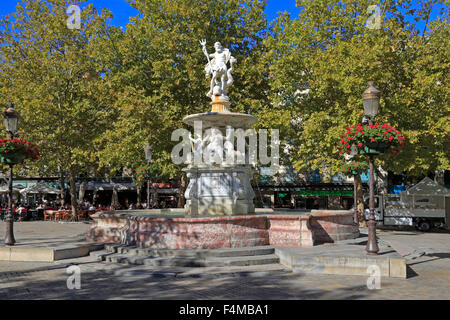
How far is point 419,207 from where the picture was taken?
25.1m

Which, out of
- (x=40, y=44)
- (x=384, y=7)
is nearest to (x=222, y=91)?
(x=384, y=7)

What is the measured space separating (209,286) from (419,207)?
2087 centimetres

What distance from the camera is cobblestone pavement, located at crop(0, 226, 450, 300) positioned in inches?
290

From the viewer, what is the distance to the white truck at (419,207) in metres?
24.1

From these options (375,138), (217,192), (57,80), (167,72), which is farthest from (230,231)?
(57,80)

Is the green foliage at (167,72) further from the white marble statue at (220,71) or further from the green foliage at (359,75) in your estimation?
the white marble statue at (220,71)

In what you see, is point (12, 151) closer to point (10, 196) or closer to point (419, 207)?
point (10, 196)

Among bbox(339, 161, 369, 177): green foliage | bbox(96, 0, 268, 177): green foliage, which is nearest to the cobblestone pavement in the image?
bbox(339, 161, 369, 177): green foliage

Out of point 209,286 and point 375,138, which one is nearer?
point 209,286

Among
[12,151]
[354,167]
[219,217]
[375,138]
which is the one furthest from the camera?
[354,167]

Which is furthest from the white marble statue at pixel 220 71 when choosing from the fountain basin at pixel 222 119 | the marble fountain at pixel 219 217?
the fountain basin at pixel 222 119

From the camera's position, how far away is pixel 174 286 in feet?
26.8

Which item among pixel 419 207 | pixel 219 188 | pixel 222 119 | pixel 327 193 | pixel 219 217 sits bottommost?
pixel 419 207

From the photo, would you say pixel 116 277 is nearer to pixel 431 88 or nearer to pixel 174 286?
pixel 174 286
